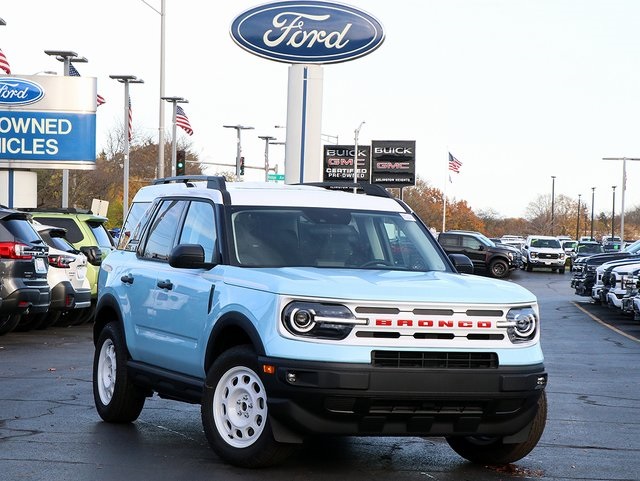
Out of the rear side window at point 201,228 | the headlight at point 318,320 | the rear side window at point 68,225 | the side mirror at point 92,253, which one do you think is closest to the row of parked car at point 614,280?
the side mirror at point 92,253

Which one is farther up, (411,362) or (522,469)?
(411,362)

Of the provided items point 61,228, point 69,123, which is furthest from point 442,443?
point 69,123

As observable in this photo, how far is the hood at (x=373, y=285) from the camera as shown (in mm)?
7656

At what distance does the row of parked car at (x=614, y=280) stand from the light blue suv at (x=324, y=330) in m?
16.6

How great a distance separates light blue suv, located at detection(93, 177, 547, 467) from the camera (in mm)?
7523

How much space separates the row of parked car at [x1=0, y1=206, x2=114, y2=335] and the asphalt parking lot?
3.14m

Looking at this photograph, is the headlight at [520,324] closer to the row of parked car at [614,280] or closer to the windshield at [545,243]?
the row of parked car at [614,280]

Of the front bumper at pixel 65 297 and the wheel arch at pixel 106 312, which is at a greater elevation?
the wheel arch at pixel 106 312

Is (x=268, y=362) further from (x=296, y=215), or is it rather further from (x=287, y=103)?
(x=287, y=103)

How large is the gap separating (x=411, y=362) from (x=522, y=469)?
1444 mm

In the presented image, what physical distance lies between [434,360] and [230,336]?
1.46m

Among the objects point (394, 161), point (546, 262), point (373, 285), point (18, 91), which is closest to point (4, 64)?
point (18, 91)

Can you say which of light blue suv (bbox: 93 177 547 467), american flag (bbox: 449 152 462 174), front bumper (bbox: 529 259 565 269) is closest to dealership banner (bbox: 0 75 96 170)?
light blue suv (bbox: 93 177 547 467)

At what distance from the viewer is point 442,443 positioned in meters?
9.62
